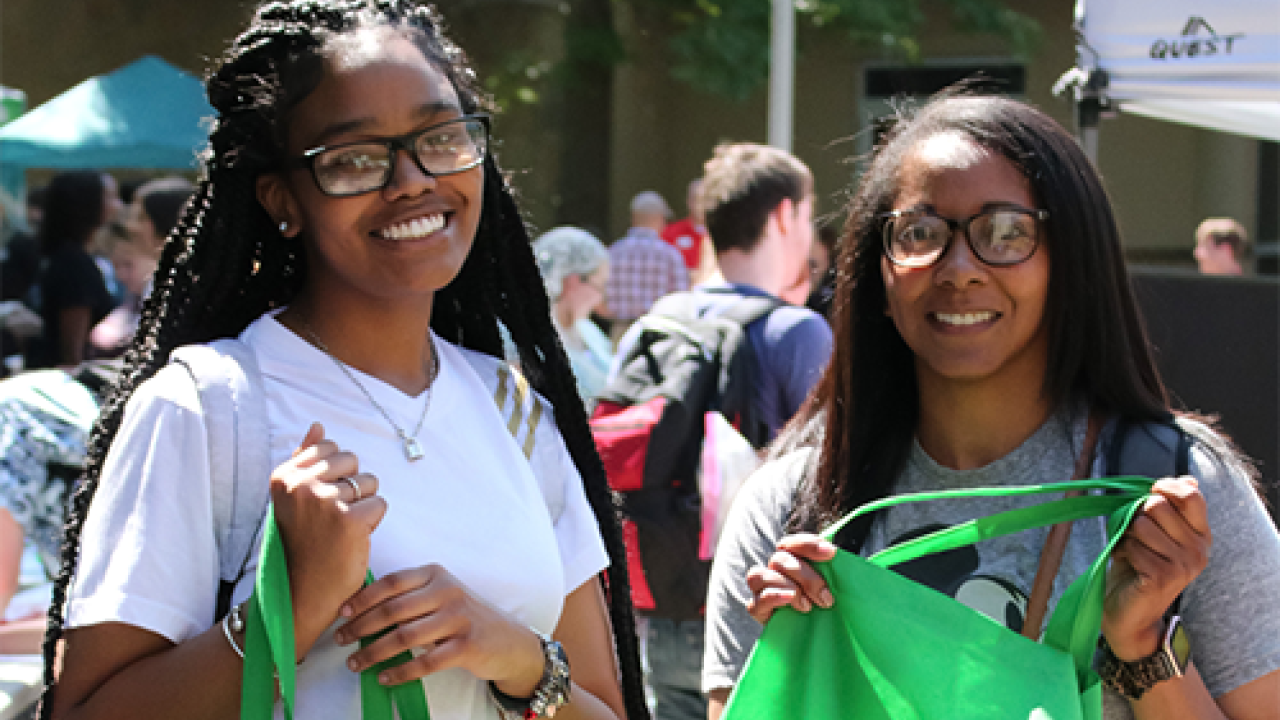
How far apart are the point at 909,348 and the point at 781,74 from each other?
573cm

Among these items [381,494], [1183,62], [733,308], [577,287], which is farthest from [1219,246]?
[381,494]

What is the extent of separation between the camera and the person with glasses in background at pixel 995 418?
5.08 feet

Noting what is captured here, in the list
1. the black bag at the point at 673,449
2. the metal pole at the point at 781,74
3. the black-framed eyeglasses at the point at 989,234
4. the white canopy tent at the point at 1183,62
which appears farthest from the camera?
the metal pole at the point at 781,74

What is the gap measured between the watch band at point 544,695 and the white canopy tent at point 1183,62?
2520mm

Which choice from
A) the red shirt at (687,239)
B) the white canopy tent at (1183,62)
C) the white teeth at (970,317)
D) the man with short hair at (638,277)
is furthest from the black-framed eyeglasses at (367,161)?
the red shirt at (687,239)

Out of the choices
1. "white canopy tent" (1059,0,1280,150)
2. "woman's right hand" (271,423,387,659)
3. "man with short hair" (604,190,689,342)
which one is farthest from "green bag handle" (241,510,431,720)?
"man with short hair" (604,190,689,342)

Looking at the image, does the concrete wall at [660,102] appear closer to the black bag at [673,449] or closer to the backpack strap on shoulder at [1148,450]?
the black bag at [673,449]

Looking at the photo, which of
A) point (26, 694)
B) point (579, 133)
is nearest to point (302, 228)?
point (26, 694)

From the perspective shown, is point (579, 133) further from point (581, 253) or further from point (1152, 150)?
point (581, 253)

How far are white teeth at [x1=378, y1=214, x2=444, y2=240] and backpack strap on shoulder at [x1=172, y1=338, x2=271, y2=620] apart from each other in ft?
0.97

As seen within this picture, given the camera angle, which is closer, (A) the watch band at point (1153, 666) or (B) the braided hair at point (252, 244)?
(A) the watch band at point (1153, 666)

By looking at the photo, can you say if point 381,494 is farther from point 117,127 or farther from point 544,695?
point 117,127

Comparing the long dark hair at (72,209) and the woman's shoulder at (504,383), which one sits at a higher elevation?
Result: the woman's shoulder at (504,383)

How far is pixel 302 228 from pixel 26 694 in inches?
79.2
